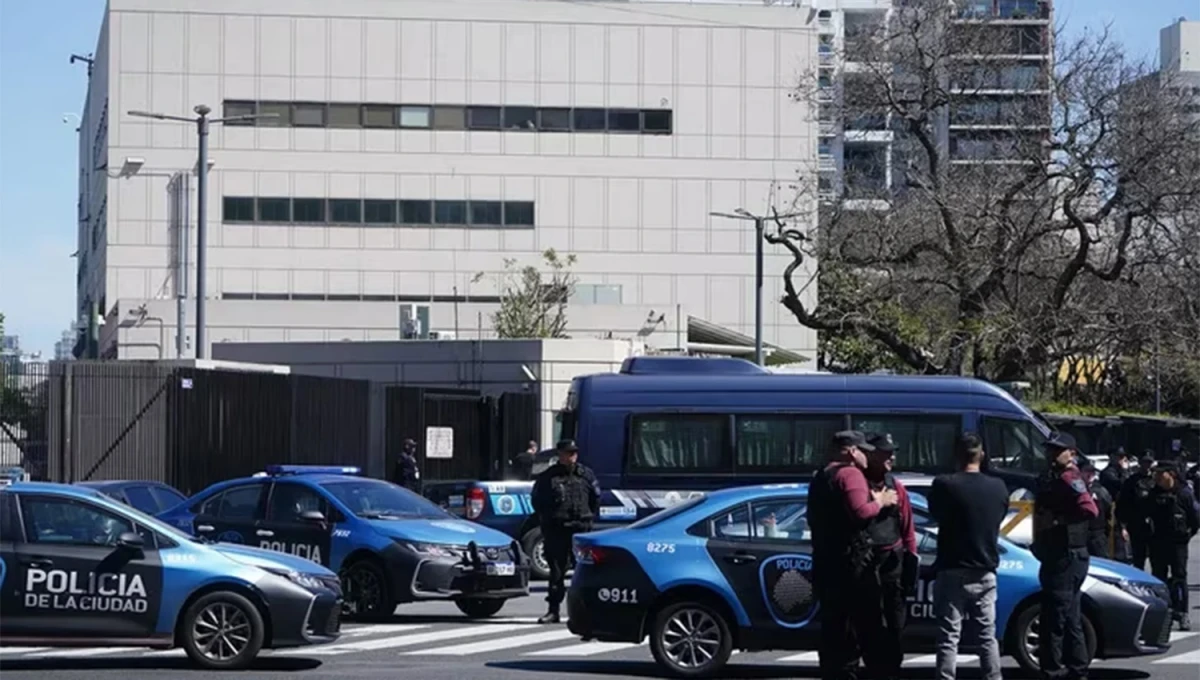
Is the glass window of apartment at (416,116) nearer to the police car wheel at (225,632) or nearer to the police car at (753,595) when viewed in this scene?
the police car wheel at (225,632)

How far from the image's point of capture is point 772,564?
563 inches

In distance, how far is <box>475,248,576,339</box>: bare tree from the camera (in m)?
55.1

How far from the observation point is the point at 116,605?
14344mm

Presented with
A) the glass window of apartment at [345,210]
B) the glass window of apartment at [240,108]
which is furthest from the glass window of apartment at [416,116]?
the glass window of apartment at [240,108]

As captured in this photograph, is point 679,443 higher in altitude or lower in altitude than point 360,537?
higher

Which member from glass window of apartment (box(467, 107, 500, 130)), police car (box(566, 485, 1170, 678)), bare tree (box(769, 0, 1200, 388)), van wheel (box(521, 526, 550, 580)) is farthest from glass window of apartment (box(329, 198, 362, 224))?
police car (box(566, 485, 1170, 678))

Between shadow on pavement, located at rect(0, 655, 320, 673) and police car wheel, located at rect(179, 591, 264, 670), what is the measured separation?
14 centimetres

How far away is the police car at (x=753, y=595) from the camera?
14.3 m

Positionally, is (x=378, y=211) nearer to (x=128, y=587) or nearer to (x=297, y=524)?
(x=297, y=524)

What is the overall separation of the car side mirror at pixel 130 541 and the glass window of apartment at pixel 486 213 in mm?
49903

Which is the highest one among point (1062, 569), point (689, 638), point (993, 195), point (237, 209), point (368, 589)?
point (237, 209)

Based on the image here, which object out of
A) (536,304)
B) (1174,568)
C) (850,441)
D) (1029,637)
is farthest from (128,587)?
(536,304)

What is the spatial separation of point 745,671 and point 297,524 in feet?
19.2

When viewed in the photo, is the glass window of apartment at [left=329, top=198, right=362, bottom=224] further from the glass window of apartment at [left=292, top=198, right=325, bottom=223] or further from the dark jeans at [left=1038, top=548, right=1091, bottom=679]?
the dark jeans at [left=1038, top=548, right=1091, bottom=679]
